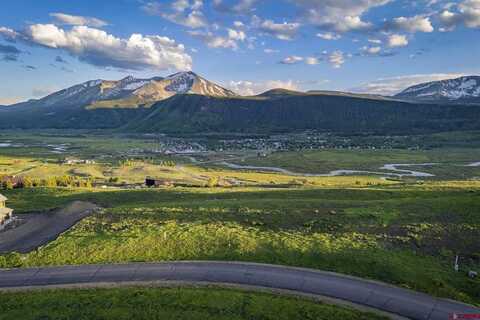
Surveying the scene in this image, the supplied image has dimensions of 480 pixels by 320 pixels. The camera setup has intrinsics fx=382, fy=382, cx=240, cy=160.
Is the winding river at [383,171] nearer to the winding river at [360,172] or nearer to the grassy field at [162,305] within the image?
the winding river at [360,172]

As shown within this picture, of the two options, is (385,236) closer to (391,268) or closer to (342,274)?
(391,268)

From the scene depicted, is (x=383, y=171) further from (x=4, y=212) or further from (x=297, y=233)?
(x=4, y=212)

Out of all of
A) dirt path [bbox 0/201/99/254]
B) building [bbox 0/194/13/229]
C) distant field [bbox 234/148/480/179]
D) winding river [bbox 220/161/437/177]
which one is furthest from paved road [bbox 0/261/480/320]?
distant field [bbox 234/148/480/179]

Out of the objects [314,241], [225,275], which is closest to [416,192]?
[314,241]

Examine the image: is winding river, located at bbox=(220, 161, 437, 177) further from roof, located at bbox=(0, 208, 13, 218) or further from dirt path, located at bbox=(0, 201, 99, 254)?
roof, located at bbox=(0, 208, 13, 218)

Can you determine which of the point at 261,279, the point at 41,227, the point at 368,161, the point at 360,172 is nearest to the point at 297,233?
the point at 261,279

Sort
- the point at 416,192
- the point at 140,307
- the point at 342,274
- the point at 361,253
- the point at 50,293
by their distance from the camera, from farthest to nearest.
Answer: the point at 416,192
the point at 361,253
the point at 342,274
the point at 50,293
the point at 140,307

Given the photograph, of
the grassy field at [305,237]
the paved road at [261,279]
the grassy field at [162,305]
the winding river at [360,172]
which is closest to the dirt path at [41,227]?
the grassy field at [305,237]
